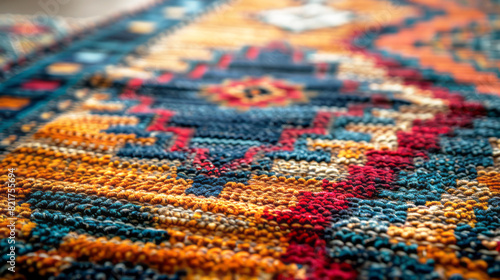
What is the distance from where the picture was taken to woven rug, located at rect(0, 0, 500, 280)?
454 mm

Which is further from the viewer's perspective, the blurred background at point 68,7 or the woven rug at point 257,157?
the blurred background at point 68,7

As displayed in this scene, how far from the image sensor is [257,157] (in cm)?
64

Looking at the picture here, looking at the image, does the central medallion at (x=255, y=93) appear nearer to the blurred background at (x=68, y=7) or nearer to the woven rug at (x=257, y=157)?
the woven rug at (x=257, y=157)

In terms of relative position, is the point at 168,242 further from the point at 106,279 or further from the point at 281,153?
the point at 281,153

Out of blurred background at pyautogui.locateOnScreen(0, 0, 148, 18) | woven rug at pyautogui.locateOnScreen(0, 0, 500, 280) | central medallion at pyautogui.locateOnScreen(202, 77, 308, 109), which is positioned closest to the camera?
woven rug at pyautogui.locateOnScreen(0, 0, 500, 280)

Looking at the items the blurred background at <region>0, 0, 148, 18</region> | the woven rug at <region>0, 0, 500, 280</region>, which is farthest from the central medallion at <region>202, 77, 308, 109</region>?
the blurred background at <region>0, 0, 148, 18</region>

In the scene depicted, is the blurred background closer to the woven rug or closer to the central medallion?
the woven rug

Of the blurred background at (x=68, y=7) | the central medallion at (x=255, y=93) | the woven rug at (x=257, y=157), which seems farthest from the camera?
the blurred background at (x=68, y=7)

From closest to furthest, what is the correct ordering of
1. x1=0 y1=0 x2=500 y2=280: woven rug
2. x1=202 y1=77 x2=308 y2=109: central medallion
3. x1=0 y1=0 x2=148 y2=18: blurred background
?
x1=0 y1=0 x2=500 y2=280: woven rug < x1=202 y1=77 x2=308 y2=109: central medallion < x1=0 y1=0 x2=148 y2=18: blurred background

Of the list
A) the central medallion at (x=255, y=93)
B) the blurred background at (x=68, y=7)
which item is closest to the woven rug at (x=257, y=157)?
the central medallion at (x=255, y=93)

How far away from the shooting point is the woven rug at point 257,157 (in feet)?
1.49

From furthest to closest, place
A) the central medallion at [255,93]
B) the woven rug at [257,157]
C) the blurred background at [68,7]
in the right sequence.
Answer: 1. the blurred background at [68,7]
2. the central medallion at [255,93]
3. the woven rug at [257,157]

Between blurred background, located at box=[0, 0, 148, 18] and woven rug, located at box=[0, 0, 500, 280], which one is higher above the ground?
blurred background, located at box=[0, 0, 148, 18]

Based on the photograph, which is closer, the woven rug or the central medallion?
Result: the woven rug
